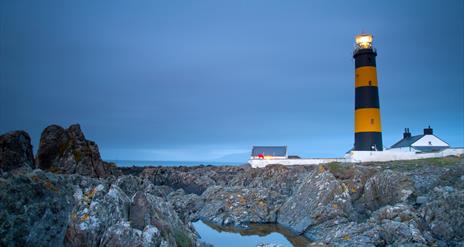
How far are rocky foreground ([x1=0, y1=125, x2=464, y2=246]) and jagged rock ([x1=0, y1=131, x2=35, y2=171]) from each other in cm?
6

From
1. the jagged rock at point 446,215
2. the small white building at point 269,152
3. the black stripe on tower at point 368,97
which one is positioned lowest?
the jagged rock at point 446,215

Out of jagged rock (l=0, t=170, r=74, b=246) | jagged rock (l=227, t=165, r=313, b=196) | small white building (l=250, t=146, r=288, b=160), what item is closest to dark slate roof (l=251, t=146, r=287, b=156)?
small white building (l=250, t=146, r=288, b=160)

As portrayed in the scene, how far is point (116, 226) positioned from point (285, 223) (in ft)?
47.0

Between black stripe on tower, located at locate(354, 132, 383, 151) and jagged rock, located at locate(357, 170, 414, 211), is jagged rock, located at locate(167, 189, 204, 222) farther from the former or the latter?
black stripe on tower, located at locate(354, 132, 383, 151)

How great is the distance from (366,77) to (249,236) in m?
32.0

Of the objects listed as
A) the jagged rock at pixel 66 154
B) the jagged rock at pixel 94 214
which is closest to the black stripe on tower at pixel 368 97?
the jagged rock at pixel 66 154

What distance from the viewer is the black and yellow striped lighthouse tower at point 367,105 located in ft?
141

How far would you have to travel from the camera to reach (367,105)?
43031mm

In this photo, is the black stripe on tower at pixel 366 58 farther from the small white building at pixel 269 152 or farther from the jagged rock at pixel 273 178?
the small white building at pixel 269 152

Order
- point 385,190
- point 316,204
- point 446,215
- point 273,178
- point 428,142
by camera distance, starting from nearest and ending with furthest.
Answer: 1. point 446,215
2. point 316,204
3. point 385,190
4. point 273,178
5. point 428,142

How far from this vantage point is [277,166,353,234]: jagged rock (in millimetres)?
17984

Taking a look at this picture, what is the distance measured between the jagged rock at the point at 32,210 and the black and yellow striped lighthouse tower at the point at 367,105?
42341 mm

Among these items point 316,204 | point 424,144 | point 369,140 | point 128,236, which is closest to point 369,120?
point 369,140

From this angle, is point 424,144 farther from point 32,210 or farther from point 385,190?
point 32,210
